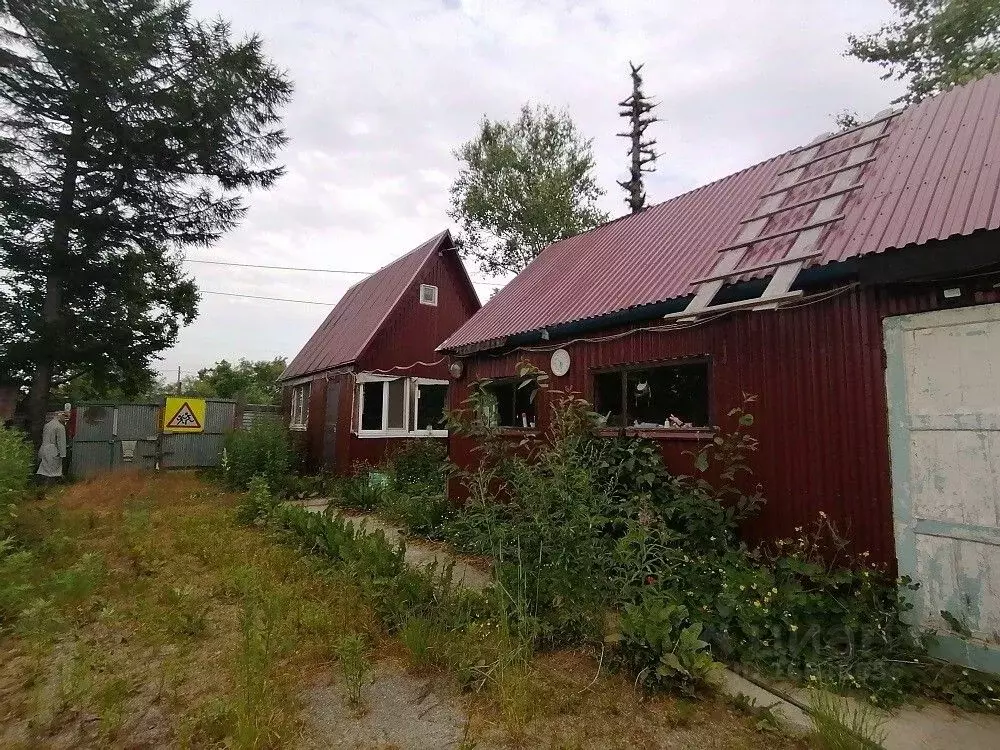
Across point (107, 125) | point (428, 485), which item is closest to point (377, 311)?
point (428, 485)

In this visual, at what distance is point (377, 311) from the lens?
14766 millimetres

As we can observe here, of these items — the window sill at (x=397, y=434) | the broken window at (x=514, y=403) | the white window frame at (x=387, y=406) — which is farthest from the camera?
the white window frame at (x=387, y=406)

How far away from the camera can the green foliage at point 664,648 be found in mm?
3393

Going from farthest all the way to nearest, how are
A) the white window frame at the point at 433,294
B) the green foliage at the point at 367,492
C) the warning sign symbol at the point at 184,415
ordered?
the white window frame at the point at 433,294
the warning sign symbol at the point at 184,415
the green foliage at the point at 367,492

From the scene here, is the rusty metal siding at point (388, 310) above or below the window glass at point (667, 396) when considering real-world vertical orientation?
above

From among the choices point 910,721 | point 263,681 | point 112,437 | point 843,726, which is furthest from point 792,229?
point 112,437

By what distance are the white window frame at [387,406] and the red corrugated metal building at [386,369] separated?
3 centimetres

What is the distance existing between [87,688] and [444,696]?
2.32m

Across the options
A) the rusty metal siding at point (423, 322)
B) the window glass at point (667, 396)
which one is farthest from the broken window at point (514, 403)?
the rusty metal siding at point (423, 322)

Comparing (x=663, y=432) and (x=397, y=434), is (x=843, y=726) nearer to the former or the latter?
(x=663, y=432)

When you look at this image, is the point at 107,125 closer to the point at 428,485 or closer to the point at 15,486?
the point at 15,486

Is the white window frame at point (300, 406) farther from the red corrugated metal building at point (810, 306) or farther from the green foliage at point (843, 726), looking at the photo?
the green foliage at point (843, 726)

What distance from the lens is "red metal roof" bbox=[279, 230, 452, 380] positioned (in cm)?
1420

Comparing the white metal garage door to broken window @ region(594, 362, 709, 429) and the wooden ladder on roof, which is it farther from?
broken window @ region(594, 362, 709, 429)
